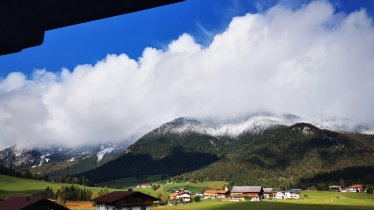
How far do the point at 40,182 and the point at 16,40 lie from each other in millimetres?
212618

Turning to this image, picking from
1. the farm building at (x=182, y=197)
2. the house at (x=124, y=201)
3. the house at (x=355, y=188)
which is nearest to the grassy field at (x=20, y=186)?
the farm building at (x=182, y=197)

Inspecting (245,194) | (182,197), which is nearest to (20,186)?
(182,197)

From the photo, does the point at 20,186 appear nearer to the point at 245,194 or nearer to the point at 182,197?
the point at 182,197

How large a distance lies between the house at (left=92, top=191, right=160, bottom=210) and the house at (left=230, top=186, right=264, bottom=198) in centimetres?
9654

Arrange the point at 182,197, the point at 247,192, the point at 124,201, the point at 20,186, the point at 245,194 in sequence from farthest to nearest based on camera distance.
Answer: the point at 20,186, the point at 247,192, the point at 245,194, the point at 182,197, the point at 124,201

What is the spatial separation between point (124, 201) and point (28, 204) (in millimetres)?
19704

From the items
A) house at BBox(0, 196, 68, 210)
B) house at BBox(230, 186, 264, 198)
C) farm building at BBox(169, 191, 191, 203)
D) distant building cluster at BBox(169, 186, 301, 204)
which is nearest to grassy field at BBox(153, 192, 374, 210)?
farm building at BBox(169, 191, 191, 203)

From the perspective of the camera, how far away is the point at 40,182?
655 ft

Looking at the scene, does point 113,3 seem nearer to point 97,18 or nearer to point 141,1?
point 141,1

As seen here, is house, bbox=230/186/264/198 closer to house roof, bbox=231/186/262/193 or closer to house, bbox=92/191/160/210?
house roof, bbox=231/186/262/193

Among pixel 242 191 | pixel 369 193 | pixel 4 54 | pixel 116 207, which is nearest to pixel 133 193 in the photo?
pixel 116 207

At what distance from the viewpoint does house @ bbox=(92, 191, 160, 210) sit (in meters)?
82.8

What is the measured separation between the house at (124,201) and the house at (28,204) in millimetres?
11012

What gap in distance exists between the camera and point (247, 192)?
18150 cm
